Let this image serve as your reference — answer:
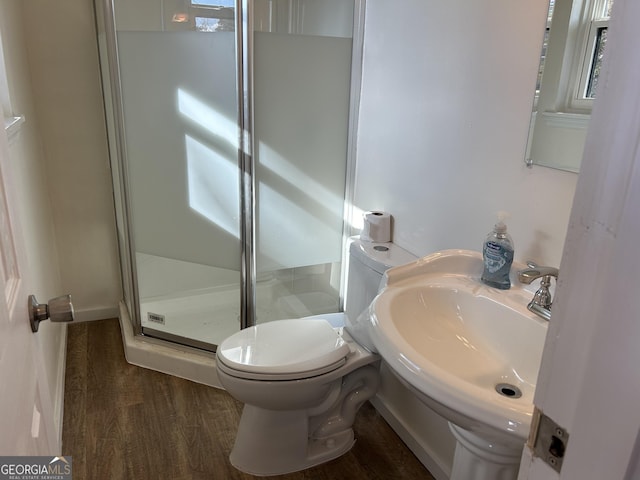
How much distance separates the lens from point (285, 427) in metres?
1.75

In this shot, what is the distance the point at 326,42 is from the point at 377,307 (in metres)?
1.38

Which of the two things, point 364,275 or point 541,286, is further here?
point 364,275

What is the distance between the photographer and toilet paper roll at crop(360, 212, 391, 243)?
1890 mm

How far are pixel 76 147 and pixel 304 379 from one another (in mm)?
1767

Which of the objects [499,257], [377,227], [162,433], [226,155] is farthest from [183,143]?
[499,257]

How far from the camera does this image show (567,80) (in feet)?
3.89

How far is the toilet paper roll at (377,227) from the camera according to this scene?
1890 mm

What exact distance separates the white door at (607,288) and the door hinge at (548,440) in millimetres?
11

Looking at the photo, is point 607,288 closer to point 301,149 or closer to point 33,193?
point 301,149

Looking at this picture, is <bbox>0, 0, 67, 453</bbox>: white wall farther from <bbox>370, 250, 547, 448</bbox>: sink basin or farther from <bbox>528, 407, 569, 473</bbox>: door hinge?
<bbox>528, 407, 569, 473</bbox>: door hinge

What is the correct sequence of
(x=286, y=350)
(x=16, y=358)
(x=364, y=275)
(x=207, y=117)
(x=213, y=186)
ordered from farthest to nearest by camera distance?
(x=213, y=186) < (x=207, y=117) < (x=364, y=275) < (x=286, y=350) < (x=16, y=358)

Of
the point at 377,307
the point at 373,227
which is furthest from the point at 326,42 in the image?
the point at 377,307

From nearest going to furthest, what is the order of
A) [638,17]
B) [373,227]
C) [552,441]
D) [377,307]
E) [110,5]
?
A: [638,17]
[552,441]
[377,307]
[373,227]
[110,5]

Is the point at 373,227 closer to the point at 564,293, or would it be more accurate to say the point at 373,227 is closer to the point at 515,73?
the point at 515,73
